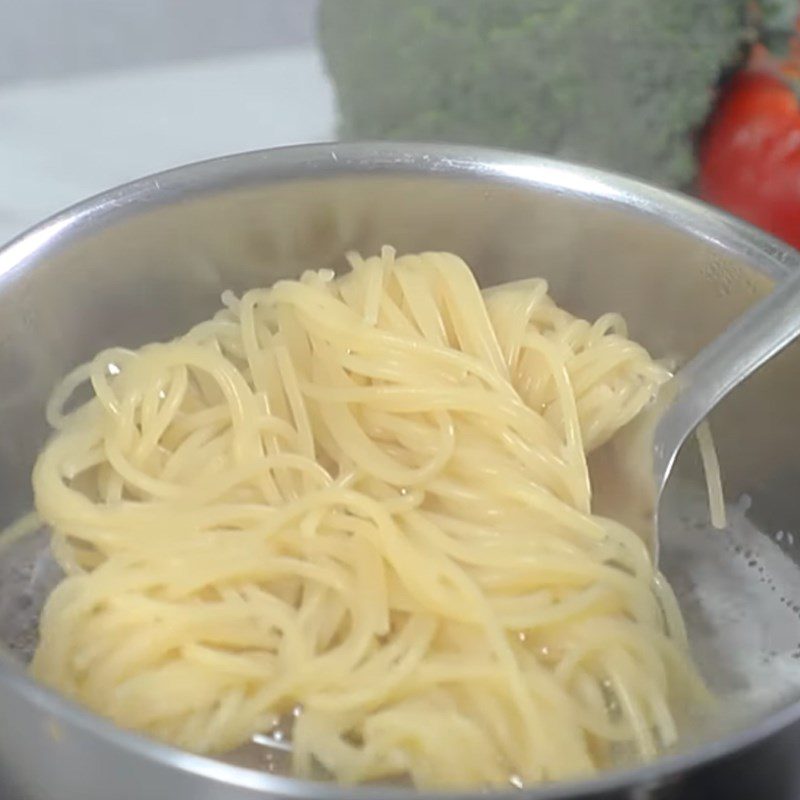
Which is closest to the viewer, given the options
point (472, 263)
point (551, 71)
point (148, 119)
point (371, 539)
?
A: point (371, 539)

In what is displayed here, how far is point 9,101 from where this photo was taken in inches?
49.1

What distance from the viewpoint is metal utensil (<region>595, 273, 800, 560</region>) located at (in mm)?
734

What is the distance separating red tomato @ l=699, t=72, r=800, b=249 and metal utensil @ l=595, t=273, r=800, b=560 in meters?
0.39

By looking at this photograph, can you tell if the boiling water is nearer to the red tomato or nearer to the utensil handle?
the utensil handle

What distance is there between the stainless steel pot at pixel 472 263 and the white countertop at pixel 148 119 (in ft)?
1.28

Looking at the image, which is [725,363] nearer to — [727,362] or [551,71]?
[727,362]

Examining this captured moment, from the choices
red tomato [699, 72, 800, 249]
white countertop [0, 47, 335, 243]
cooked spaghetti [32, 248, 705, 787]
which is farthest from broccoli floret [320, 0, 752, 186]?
cooked spaghetti [32, 248, 705, 787]

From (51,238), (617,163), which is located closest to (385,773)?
(51,238)

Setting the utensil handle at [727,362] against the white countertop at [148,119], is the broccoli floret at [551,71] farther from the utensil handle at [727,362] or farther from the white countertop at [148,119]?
the utensil handle at [727,362]

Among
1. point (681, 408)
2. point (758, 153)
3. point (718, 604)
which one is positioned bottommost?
point (718, 604)

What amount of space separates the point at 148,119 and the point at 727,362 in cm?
70

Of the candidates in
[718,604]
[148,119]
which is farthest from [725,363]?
[148,119]

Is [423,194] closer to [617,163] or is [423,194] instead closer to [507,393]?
[507,393]

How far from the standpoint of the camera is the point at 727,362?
745 millimetres
